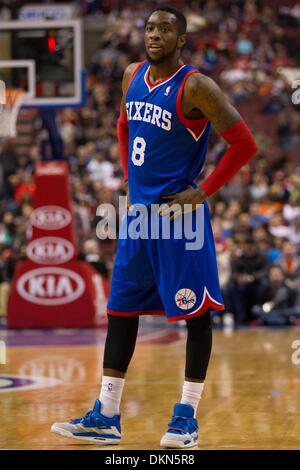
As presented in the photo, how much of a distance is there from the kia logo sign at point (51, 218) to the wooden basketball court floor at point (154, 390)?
1.80 metres

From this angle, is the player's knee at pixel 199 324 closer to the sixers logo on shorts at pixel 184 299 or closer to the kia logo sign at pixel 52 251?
the sixers logo on shorts at pixel 184 299

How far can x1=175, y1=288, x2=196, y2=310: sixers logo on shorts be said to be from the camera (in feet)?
15.6

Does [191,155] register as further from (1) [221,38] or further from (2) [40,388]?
(1) [221,38]

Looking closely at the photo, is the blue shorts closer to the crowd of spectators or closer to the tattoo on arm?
the tattoo on arm

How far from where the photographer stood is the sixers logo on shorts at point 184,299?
4.74 metres

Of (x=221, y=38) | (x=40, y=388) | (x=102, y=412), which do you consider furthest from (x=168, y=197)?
(x=221, y=38)

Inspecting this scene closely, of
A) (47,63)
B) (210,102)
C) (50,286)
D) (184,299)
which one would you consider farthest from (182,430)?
(47,63)

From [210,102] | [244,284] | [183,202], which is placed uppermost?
[210,102]

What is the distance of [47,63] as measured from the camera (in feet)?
42.9

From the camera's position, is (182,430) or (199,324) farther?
(199,324)

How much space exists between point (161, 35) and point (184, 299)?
1281 mm

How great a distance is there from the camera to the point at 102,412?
191 inches

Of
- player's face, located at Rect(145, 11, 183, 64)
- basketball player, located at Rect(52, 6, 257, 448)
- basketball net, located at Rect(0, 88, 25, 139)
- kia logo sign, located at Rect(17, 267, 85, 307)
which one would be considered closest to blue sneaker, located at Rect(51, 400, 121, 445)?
basketball player, located at Rect(52, 6, 257, 448)

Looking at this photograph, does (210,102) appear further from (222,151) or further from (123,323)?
(222,151)
